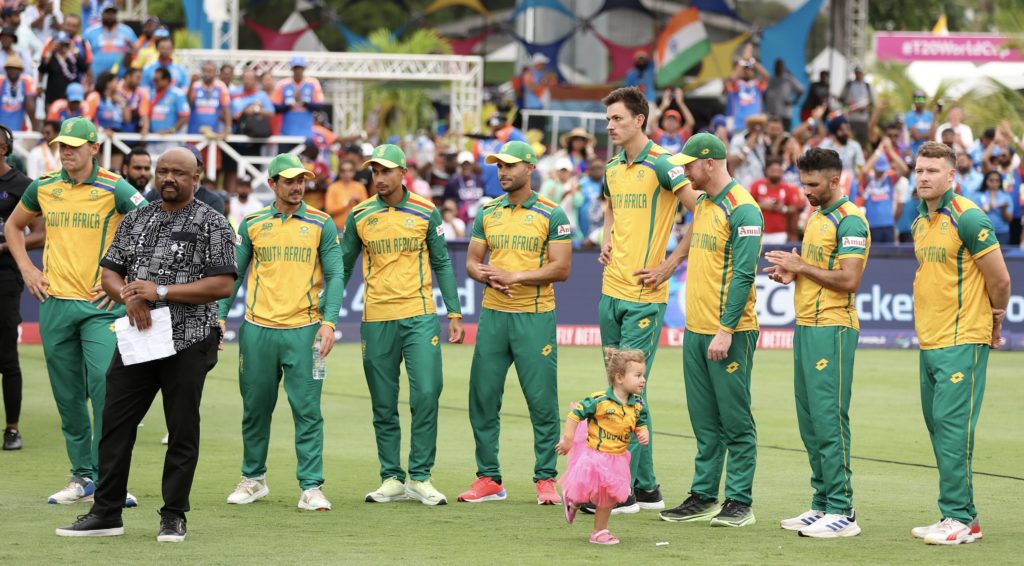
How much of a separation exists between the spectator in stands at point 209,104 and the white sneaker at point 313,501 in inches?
569

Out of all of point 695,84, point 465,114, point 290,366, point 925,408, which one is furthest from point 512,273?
point 695,84

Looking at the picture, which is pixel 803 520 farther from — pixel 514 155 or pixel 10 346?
pixel 10 346

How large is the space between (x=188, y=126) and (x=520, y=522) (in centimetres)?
1568

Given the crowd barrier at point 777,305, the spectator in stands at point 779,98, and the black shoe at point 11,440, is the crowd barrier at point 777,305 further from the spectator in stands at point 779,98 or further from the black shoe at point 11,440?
the black shoe at point 11,440

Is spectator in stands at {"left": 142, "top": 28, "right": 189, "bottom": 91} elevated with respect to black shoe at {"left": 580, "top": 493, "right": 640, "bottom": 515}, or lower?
elevated

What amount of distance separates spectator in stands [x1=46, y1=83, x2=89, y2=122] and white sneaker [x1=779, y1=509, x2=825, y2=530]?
15.8 meters

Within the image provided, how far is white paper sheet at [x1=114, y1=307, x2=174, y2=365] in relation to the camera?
8.38 metres

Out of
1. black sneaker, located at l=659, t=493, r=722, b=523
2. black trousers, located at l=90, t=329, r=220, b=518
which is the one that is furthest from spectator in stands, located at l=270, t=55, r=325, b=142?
black trousers, located at l=90, t=329, r=220, b=518

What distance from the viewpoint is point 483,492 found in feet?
33.9

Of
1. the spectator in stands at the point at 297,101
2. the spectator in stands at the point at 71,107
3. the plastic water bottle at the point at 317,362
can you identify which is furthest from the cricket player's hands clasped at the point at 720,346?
the spectator in stands at the point at 297,101

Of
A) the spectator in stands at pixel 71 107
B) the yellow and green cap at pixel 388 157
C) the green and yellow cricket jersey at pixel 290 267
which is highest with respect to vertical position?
the spectator in stands at pixel 71 107

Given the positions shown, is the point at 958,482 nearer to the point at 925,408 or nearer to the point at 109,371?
the point at 925,408

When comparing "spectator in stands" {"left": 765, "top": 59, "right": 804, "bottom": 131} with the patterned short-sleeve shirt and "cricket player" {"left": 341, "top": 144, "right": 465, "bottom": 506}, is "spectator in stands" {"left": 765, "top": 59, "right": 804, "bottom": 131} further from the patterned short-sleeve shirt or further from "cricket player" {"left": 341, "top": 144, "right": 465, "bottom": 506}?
the patterned short-sleeve shirt

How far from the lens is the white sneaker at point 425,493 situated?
33.4ft
